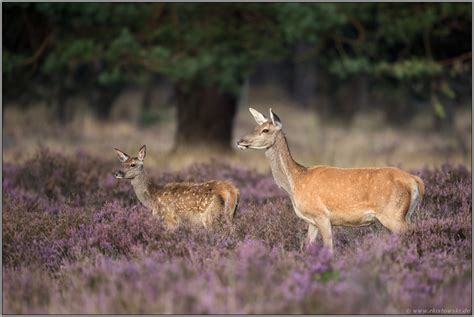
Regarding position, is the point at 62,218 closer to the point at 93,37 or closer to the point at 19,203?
the point at 19,203

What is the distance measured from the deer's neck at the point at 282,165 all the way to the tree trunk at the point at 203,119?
928cm

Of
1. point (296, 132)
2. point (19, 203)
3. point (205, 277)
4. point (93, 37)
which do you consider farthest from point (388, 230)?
point (296, 132)

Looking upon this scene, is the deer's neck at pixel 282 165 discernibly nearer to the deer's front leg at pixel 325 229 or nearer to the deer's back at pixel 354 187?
the deer's back at pixel 354 187

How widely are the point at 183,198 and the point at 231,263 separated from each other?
279cm

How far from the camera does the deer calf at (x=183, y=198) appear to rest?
873 cm

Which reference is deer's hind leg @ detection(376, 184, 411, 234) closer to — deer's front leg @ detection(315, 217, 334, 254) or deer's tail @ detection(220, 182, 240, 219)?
deer's front leg @ detection(315, 217, 334, 254)

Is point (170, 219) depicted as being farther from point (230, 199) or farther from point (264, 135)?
point (264, 135)

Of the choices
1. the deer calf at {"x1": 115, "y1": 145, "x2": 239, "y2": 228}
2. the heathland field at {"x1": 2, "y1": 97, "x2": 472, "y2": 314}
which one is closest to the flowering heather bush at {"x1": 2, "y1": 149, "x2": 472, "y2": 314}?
the heathland field at {"x1": 2, "y1": 97, "x2": 472, "y2": 314}

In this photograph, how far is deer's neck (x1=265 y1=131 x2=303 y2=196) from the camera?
805 centimetres

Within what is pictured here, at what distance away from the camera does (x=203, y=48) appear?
1602 cm

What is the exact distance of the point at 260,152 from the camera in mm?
17719

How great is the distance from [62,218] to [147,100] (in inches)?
1001

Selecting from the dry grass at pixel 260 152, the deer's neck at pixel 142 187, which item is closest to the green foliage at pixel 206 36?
the dry grass at pixel 260 152

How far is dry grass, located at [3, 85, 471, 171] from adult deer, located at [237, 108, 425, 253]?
4787mm
